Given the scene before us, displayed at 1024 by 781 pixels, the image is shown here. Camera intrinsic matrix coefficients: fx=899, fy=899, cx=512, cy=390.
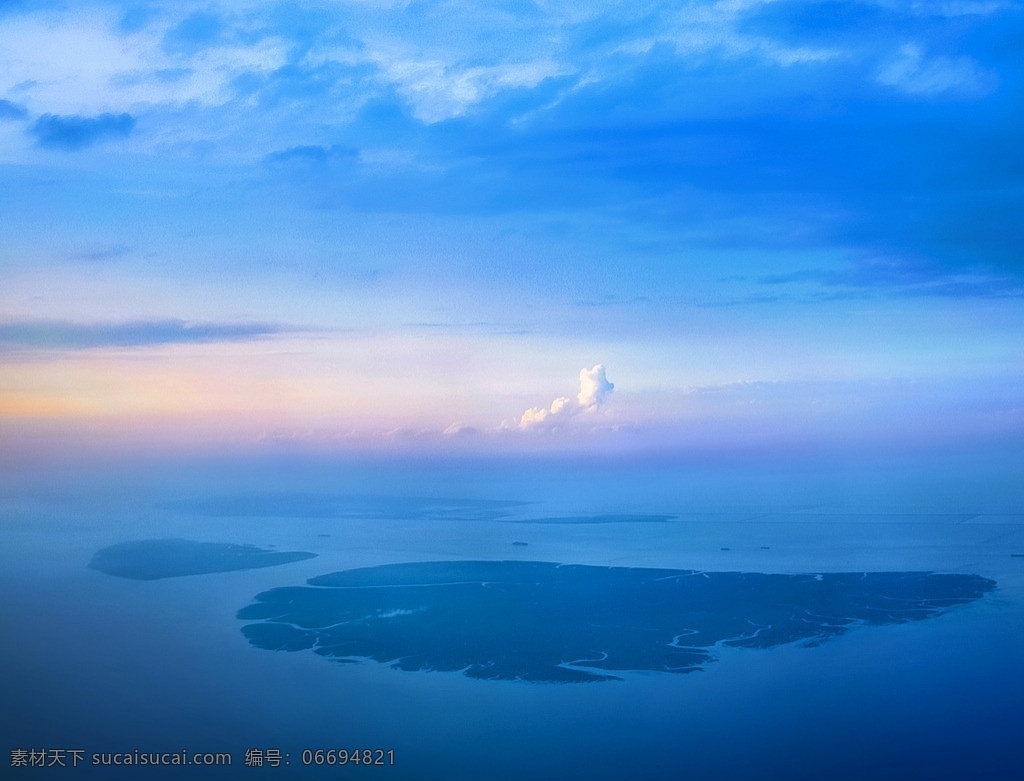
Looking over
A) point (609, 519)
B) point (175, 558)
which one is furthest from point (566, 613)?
point (609, 519)

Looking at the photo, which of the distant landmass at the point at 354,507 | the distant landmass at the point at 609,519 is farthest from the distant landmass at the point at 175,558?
the distant landmass at the point at 609,519

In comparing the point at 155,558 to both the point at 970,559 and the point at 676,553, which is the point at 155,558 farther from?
the point at 970,559

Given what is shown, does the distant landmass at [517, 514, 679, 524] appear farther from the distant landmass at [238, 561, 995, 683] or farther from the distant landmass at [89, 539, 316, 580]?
the distant landmass at [89, 539, 316, 580]

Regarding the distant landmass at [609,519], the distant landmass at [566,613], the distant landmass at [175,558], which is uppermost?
the distant landmass at [609,519]

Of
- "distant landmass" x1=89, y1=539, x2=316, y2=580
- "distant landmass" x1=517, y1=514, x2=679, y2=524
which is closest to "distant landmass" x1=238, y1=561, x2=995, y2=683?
"distant landmass" x1=89, y1=539, x2=316, y2=580

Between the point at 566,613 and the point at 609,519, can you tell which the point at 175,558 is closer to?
the point at 566,613

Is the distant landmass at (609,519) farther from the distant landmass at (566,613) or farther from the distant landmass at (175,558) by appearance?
the distant landmass at (175,558)

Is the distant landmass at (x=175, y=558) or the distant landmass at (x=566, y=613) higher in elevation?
the distant landmass at (x=175, y=558)
